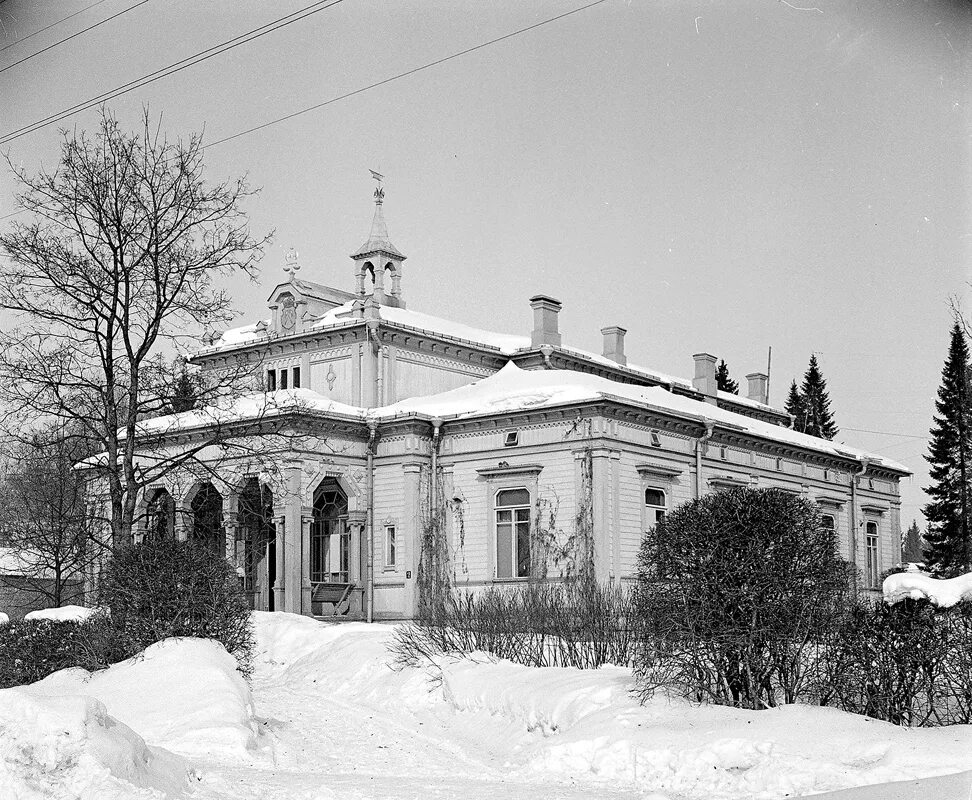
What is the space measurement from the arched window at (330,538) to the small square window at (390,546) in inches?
79.1

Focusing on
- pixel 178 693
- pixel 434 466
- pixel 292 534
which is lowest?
pixel 178 693

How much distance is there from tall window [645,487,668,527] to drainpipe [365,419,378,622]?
22.9 ft

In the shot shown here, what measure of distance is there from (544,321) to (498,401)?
21.4 feet

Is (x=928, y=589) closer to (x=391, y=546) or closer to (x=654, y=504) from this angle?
(x=654, y=504)

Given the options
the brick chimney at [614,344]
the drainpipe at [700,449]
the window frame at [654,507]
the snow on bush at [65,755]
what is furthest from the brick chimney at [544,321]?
the snow on bush at [65,755]

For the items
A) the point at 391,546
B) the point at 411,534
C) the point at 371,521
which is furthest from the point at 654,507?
the point at 371,521

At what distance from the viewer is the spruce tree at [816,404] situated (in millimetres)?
75375

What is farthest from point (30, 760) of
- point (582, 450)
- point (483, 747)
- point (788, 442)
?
point (788, 442)

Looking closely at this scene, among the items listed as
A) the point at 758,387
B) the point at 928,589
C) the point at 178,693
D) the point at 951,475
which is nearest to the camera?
the point at 928,589

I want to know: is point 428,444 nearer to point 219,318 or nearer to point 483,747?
point 219,318

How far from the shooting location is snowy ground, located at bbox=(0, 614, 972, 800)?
30.6 feet

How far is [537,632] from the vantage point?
54.0 feet

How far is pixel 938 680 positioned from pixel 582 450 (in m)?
15.2

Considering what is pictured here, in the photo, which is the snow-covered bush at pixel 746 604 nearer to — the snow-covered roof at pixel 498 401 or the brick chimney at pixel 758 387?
the snow-covered roof at pixel 498 401
